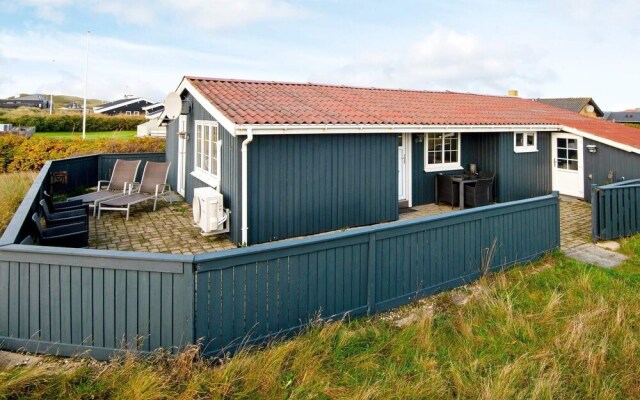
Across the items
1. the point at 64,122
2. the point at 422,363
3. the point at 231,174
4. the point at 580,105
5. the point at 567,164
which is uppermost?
the point at 580,105

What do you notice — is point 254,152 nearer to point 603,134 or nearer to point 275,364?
point 275,364

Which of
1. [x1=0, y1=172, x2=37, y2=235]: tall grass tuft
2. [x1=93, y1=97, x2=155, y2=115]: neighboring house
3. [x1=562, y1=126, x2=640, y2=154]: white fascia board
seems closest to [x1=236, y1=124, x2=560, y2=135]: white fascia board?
[x1=562, y1=126, x2=640, y2=154]: white fascia board

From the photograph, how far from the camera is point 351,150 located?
30.0 ft

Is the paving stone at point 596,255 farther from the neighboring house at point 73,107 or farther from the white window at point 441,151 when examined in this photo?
the neighboring house at point 73,107

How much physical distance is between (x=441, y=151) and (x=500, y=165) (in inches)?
71.7

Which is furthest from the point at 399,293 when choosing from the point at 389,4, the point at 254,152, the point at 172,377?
the point at 389,4

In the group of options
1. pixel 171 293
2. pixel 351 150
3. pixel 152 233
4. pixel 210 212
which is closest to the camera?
pixel 171 293

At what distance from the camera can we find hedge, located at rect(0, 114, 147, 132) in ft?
128

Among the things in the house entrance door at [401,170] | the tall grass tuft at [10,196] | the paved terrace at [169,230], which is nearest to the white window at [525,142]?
the paved terrace at [169,230]

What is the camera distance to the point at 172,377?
140 inches

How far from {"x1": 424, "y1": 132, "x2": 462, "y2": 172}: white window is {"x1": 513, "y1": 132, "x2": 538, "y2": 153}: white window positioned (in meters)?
1.85

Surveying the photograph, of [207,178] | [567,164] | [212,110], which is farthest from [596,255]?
[207,178]

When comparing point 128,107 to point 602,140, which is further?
point 128,107

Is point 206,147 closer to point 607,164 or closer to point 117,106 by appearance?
point 607,164
